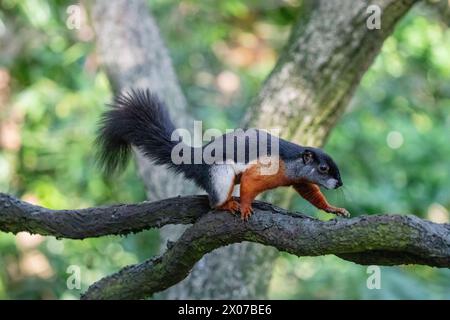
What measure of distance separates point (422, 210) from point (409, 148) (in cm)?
54

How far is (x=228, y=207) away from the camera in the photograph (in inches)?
113

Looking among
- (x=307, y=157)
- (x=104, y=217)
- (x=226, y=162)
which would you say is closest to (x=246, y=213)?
(x=226, y=162)

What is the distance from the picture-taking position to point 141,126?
126 inches

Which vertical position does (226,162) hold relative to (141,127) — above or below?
below

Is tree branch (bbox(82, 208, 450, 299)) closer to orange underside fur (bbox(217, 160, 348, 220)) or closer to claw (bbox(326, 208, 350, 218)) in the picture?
A: orange underside fur (bbox(217, 160, 348, 220))

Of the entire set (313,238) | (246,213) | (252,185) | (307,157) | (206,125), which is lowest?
(313,238)

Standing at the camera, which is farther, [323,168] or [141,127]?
[141,127]

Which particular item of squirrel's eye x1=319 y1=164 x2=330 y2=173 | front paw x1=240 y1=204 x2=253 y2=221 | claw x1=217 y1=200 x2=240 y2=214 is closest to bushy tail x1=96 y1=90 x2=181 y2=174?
claw x1=217 y1=200 x2=240 y2=214

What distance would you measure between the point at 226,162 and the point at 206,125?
300cm

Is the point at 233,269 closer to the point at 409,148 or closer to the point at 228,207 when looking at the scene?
the point at 228,207

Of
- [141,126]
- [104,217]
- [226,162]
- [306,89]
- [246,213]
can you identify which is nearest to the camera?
[246,213]

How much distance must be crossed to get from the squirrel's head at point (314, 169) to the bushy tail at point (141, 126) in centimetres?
54

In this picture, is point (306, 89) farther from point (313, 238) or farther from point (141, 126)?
point (313, 238)

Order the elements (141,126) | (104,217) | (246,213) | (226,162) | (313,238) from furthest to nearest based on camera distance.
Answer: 1. (141,126)
2. (104,217)
3. (226,162)
4. (246,213)
5. (313,238)
